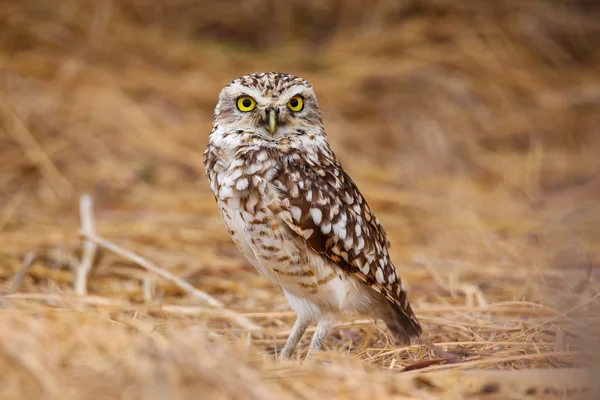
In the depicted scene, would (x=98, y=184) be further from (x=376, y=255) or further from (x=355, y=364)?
(x=355, y=364)

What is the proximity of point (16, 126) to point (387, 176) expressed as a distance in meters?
2.76

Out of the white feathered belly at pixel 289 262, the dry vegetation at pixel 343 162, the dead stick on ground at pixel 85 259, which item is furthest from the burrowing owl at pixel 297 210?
the dead stick on ground at pixel 85 259

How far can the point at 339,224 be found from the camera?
293 centimetres

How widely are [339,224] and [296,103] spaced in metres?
0.51

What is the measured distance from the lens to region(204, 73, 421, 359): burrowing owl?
2.84 meters

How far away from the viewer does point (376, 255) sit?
306 centimetres

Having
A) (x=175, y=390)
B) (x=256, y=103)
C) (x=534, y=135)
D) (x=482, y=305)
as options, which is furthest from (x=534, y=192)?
(x=175, y=390)

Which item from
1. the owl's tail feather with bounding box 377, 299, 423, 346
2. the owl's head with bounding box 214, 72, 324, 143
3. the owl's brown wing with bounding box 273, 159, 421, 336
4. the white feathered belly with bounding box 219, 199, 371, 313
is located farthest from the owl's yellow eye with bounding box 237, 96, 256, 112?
the owl's tail feather with bounding box 377, 299, 423, 346

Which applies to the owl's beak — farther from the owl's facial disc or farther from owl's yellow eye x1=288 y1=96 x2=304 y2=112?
owl's yellow eye x1=288 y1=96 x2=304 y2=112

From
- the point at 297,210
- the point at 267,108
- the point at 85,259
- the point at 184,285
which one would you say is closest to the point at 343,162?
the point at 85,259

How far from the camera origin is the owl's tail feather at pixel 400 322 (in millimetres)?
3088

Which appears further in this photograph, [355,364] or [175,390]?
[355,364]

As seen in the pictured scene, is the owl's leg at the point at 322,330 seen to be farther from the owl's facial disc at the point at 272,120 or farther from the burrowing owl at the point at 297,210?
the owl's facial disc at the point at 272,120

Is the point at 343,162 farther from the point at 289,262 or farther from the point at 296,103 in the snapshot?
the point at 289,262
